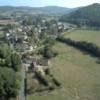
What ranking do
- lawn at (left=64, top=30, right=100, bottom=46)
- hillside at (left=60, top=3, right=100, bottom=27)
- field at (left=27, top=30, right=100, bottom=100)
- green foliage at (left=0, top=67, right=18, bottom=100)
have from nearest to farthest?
green foliage at (left=0, top=67, right=18, bottom=100) < field at (left=27, top=30, right=100, bottom=100) < lawn at (left=64, top=30, right=100, bottom=46) < hillside at (left=60, top=3, right=100, bottom=27)

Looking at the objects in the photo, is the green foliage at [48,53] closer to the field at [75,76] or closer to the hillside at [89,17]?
the field at [75,76]

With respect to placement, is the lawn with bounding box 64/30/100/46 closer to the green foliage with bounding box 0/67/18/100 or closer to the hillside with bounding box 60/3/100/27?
the hillside with bounding box 60/3/100/27

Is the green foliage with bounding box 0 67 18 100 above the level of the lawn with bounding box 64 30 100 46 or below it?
above

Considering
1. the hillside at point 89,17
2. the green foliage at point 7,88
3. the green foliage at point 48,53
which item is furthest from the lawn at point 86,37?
the green foliage at point 7,88

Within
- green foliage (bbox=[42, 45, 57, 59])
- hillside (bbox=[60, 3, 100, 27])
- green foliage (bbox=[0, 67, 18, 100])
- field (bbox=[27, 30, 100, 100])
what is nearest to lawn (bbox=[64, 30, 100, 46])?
field (bbox=[27, 30, 100, 100])

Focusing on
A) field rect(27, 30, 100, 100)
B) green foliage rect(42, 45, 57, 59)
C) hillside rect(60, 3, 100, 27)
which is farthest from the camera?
hillside rect(60, 3, 100, 27)

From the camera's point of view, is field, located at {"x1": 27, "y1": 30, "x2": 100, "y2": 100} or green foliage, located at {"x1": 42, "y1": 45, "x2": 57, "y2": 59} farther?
green foliage, located at {"x1": 42, "y1": 45, "x2": 57, "y2": 59}

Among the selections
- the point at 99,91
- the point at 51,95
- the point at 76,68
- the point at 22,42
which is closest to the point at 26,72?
the point at 76,68

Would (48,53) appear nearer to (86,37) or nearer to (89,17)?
(86,37)

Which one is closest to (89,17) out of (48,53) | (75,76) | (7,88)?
(48,53)
